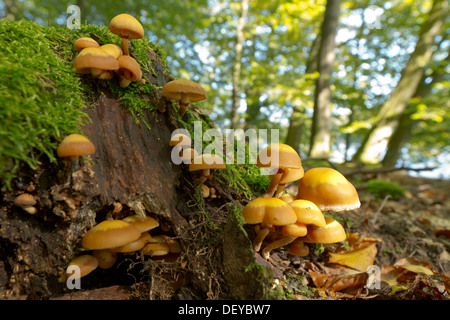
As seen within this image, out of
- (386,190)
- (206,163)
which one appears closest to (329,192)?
(206,163)

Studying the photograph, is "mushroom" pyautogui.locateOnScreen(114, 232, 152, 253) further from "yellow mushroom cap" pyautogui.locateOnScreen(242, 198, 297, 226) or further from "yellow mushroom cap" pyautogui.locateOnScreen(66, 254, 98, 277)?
"yellow mushroom cap" pyautogui.locateOnScreen(242, 198, 297, 226)

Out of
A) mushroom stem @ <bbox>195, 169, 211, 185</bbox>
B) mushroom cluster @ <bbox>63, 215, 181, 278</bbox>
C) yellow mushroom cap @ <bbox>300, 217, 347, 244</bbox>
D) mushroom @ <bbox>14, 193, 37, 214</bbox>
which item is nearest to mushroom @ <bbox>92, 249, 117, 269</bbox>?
mushroom cluster @ <bbox>63, 215, 181, 278</bbox>

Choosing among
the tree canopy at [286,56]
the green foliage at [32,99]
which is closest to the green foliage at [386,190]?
the tree canopy at [286,56]

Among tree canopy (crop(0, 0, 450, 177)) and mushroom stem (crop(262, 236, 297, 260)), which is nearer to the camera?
mushroom stem (crop(262, 236, 297, 260))

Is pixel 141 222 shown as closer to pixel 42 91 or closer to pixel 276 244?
pixel 276 244

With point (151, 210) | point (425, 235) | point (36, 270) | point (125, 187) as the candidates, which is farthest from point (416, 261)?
point (36, 270)

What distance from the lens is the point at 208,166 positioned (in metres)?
2.02

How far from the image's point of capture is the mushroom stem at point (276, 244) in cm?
211

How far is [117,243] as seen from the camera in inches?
66.1

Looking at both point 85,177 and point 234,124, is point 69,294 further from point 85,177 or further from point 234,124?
point 234,124

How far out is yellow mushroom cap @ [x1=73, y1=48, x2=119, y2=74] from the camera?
1.96 m

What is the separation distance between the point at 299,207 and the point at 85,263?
61.9 inches

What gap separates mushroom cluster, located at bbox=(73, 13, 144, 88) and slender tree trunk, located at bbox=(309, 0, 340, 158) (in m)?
6.13
